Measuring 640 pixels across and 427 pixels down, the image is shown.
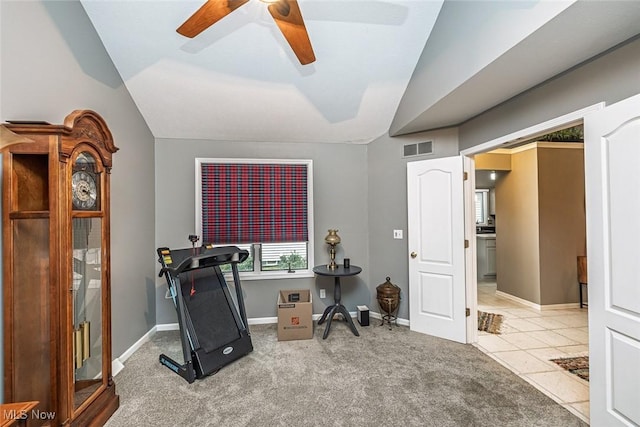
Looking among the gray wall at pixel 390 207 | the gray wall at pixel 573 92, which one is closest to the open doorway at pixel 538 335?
the gray wall at pixel 573 92

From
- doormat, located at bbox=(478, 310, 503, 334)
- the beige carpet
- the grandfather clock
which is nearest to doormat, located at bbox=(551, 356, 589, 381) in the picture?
the beige carpet

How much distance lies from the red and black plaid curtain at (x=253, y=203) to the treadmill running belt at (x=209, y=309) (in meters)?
0.80

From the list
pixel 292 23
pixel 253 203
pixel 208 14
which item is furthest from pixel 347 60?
pixel 253 203

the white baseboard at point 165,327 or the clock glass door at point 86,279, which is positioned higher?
the clock glass door at point 86,279

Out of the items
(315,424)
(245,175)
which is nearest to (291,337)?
(315,424)

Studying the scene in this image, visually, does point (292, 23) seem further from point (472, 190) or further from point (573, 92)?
point (472, 190)

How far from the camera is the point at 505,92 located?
2562 millimetres

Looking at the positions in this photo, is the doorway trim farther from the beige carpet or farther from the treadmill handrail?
the treadmill handrail

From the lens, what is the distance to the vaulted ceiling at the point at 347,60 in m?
1.87

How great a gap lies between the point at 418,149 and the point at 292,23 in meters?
2.46

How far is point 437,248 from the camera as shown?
3543mm

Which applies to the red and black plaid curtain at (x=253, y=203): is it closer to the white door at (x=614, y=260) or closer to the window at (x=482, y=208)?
the white door at (x=614, y=260)

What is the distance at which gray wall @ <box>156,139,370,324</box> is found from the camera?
3869mm

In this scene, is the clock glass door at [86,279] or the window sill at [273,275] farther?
the window sill at [273,275]
